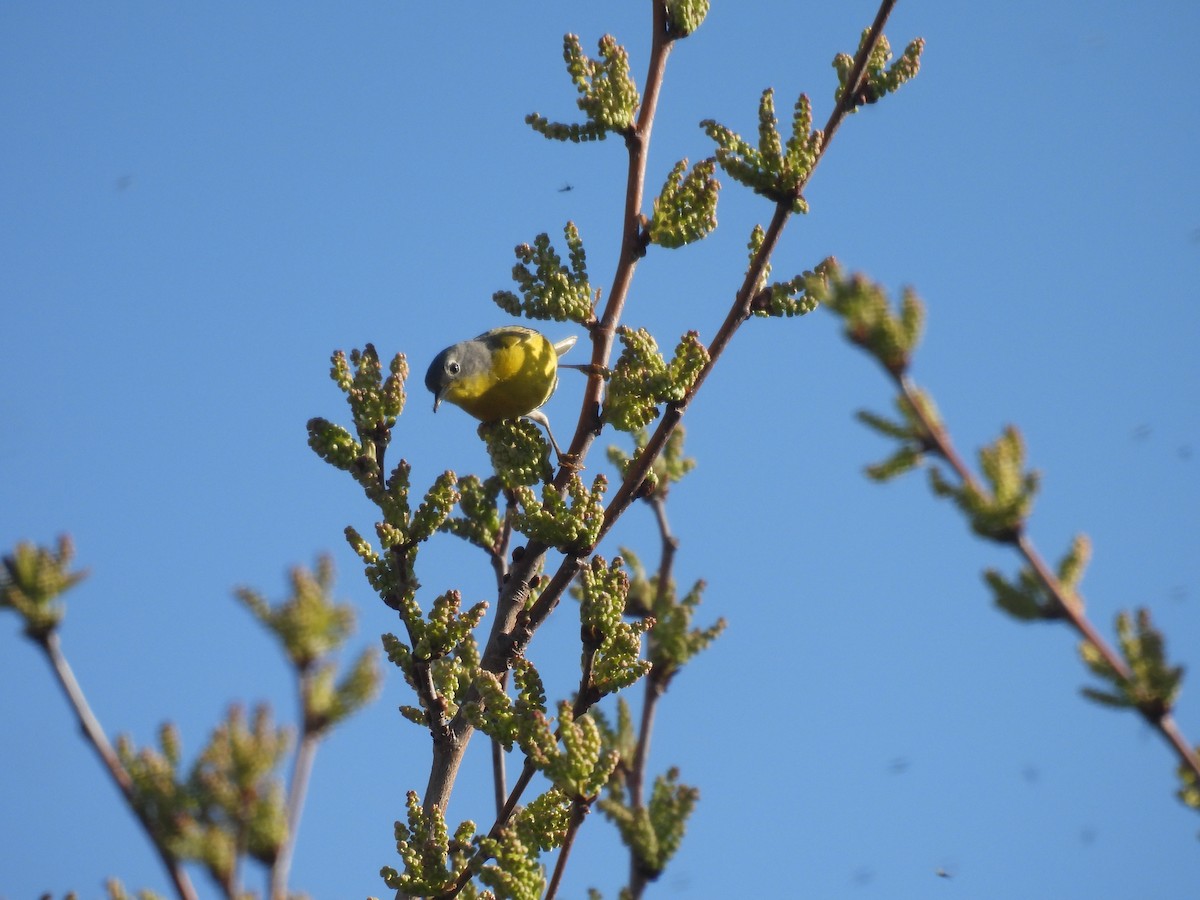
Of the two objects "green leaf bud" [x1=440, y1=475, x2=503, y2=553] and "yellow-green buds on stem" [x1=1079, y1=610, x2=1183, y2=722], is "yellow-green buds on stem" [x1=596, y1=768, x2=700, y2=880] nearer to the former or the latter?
"green leaf bud" [x1=440, y1=475, x2=503, y2=553]

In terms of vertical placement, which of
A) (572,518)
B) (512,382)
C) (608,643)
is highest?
(512,382)

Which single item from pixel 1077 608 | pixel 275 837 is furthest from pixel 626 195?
pixel 275 837

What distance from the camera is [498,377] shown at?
20.9ft

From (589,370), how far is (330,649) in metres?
2.63

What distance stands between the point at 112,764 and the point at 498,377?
183 inches

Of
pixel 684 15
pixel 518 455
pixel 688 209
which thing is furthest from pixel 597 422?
pixel 684 15

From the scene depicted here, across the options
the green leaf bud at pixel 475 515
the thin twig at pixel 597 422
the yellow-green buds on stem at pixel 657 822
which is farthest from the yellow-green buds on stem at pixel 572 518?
the yellow-green buds on stem at pixel 657 822

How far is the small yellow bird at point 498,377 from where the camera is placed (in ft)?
20.8

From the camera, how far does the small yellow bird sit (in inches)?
249

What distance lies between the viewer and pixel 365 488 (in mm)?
4191

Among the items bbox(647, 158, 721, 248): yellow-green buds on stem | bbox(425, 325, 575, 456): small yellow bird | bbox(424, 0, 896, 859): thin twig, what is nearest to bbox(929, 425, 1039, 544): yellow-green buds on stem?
bbox(424, 0, 896, 859): thin twig

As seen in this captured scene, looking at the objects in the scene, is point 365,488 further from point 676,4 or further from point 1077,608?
point 1077,608

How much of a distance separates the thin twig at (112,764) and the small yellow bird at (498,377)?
14.6 ft

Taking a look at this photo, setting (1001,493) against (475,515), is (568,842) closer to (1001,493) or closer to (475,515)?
(1001,493)
